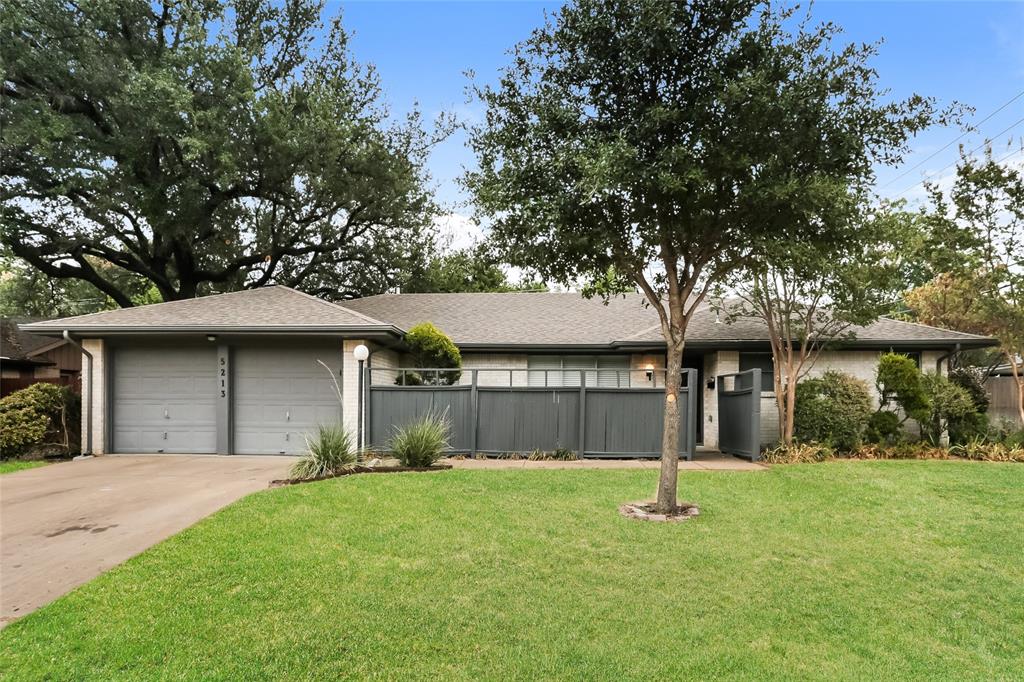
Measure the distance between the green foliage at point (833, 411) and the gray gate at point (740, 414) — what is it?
1116mm

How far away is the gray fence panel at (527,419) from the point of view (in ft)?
38.0

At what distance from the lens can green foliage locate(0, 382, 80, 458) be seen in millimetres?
11258

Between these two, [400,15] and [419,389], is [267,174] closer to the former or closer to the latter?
[400,15]

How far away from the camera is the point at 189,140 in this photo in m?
13.4

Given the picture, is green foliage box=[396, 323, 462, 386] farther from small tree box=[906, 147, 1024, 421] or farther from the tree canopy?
small tree box=[906, 147, 1024, 421]

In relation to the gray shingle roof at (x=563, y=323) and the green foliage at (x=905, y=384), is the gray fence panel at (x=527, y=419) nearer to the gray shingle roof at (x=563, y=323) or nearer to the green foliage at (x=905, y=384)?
the gray shingle roof at (x=563, y=323)

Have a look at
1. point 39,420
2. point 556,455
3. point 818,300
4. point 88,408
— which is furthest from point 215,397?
point 818,300

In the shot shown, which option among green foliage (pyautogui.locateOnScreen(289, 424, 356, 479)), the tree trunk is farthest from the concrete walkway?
the tree trunk

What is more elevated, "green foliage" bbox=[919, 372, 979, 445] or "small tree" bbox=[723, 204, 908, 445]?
"small tree" bbox=[723, 204, 908, 445]

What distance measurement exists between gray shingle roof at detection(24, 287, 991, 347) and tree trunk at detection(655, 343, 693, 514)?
5063 mm

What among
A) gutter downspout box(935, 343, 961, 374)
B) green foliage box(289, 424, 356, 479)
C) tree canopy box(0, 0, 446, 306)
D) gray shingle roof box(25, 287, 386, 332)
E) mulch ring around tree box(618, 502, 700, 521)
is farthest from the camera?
tree canopy box(0, 0, 446, 306)

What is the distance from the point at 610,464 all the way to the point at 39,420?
444 inches

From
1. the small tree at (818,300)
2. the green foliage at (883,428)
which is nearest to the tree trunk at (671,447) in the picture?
the small tree at (818,300)

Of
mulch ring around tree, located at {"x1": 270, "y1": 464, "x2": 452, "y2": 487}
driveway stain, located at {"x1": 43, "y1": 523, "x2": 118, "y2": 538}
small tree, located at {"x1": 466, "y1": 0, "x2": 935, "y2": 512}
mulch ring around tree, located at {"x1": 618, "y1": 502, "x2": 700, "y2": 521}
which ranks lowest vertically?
mulch ring around tree, located at {"x1": 270, "y1": 464, "x2": 452, "y2": 487}
